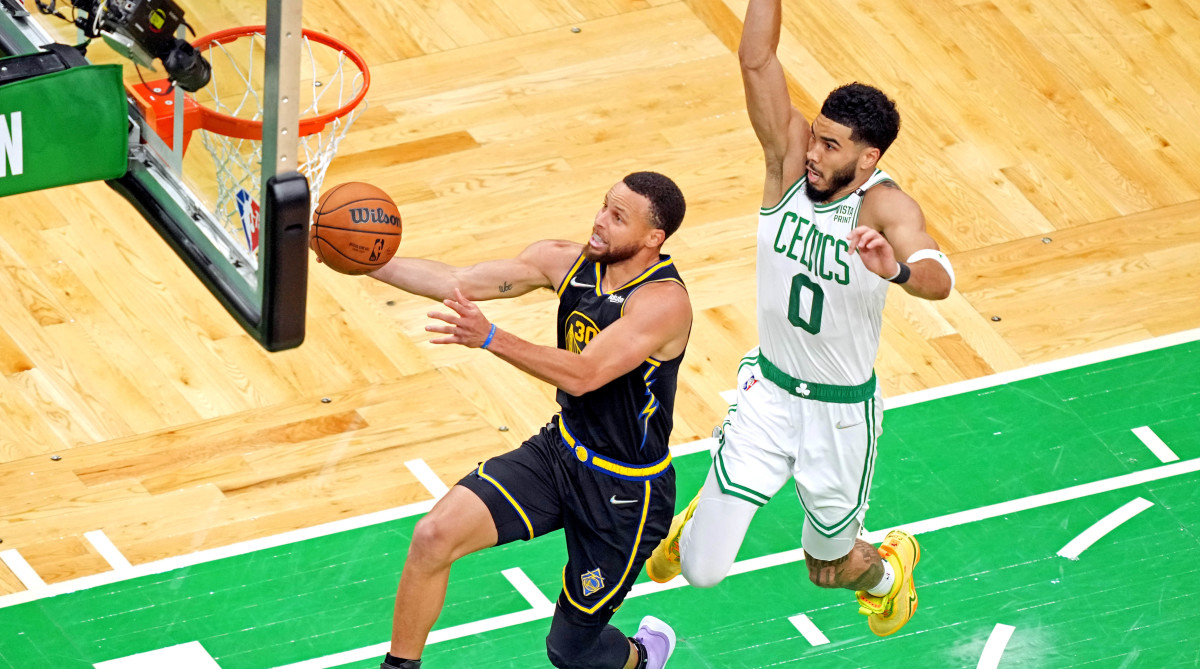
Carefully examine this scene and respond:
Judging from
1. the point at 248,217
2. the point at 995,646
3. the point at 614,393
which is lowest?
the point at 995,646

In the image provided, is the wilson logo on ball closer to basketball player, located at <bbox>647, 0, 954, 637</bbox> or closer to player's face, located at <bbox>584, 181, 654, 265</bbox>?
player's face, located at <bbox>584, 181, 654, 265</bbox>

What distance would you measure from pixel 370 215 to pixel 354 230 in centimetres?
8

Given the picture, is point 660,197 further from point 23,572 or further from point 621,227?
point 23,572

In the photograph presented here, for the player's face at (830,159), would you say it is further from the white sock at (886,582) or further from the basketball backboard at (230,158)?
the basketball backboard at (230,158)

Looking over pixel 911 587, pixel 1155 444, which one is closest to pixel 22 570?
pixel 911 587

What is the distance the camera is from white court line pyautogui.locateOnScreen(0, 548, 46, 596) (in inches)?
319

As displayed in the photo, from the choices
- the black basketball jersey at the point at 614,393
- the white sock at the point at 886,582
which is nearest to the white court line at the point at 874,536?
the white sock at the point at 886,582

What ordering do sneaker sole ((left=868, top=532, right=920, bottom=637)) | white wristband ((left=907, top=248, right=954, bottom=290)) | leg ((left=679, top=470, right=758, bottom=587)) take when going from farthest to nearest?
sneaker sole ((left=868, top=532, right=920, bottom=637)) < leg ((left=679, top=470, right=758, bottom=587)) < white wristband ((left=907, top=248, right=954, bottom=290))

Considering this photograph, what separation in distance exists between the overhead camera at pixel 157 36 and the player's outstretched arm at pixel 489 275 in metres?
1.17

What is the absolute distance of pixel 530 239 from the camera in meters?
10.1

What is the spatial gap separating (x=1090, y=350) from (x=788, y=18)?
10.5 ft

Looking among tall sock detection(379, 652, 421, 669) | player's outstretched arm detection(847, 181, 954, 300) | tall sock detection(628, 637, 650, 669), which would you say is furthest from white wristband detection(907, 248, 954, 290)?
tall sock detection(379, 652, 421, 669)

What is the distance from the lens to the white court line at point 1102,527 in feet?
27.8

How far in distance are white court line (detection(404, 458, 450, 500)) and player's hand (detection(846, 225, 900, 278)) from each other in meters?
3.02
